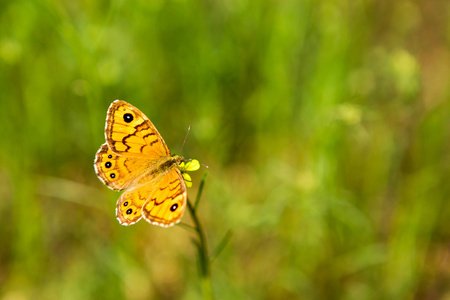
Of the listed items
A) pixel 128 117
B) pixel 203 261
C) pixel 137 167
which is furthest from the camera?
pixel 137 167

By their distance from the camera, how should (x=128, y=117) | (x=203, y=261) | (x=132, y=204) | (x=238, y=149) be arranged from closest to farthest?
(x=203, y=261) → (x=132, y=204) → (x=128, y=117) → (x=238, y=149)

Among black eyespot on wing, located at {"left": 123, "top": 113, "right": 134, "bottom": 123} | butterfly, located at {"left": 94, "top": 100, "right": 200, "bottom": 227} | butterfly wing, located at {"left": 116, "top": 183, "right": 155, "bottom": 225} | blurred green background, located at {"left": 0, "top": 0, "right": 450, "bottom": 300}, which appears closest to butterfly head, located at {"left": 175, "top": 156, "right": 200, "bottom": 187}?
butterfly, located at {"left": 94, "top": 100, "right": 200, "bottom": 227}

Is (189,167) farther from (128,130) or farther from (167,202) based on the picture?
(128,130)

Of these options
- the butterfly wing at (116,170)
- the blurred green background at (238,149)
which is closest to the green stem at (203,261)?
the butterfly wing at (116,170)

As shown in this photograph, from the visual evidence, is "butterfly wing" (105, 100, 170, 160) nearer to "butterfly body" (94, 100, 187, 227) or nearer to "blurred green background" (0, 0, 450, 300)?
"butterfly body" (94, 100, 187, 227)

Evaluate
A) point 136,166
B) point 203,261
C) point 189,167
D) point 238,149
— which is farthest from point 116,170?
point 238,149

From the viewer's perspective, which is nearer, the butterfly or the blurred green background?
the butterfly

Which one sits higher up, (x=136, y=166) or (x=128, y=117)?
(x=128, y=117)

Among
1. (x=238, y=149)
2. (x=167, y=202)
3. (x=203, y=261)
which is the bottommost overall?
(x=238, y=149)

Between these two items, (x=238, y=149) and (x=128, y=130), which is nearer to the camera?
(x=128, y=130)
